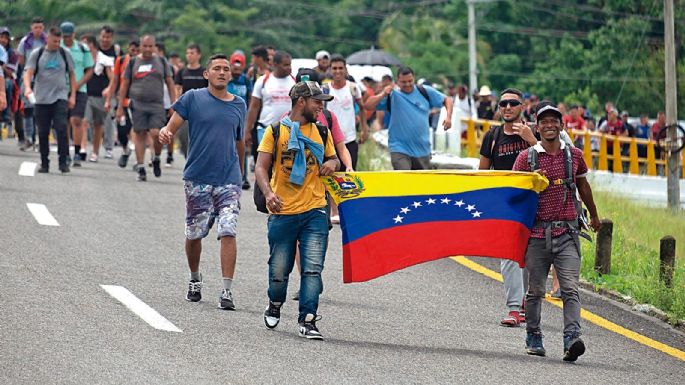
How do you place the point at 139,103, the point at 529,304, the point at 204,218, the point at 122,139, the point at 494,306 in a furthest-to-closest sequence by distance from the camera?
1. the point at 122,139
2. the point at 139,103
3. the point at 494,306
4. the point at 204,218
5. the point at 529,304

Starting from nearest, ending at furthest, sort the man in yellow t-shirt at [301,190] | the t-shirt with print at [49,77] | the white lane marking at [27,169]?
1. the man in yellow t-shirt at [301,190]
2. the t-shirt with print at [49,77]
3. the white lane marking at [27,169]

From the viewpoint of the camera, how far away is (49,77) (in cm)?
2058

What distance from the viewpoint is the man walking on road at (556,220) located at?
11062 mm

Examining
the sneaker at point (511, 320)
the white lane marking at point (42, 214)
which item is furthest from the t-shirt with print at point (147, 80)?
the sneaker at point (511, 320)

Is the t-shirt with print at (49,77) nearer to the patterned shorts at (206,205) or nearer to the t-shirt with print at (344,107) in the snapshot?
the t-shirt with print at (344,107)

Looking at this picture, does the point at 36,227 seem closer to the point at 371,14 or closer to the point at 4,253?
the point at 4,253

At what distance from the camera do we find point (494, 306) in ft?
44.0

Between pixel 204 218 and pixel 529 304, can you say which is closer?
pixel 529 304

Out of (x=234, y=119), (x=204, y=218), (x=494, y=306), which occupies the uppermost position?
(x=234, y=119)

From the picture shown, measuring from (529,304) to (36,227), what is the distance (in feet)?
22.5

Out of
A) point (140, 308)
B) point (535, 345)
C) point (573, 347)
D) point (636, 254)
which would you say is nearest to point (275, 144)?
point (140, 308)

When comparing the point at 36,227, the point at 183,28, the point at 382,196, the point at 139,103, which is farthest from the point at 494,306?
the point at 183,28

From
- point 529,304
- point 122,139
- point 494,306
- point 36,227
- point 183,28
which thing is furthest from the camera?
point 183,28

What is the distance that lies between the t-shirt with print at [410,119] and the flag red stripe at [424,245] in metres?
4.98
